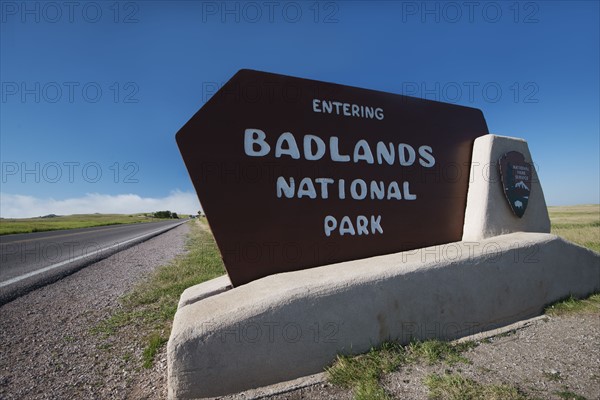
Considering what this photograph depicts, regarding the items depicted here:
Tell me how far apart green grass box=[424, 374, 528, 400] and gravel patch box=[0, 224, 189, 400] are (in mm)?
2159

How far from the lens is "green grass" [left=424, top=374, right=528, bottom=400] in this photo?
1958 mm

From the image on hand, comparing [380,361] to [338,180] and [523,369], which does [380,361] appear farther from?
[338,180]

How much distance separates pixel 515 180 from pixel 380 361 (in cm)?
361

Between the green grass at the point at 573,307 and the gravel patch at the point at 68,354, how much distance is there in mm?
4545

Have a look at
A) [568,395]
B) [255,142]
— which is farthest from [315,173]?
[568,395]

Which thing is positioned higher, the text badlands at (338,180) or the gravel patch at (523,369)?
the text badlands at (338,180)

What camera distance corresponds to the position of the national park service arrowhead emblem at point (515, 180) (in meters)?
4.11

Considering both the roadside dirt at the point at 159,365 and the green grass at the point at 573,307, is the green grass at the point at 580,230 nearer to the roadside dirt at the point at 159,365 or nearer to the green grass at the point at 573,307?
the green grass at the point at 573,307

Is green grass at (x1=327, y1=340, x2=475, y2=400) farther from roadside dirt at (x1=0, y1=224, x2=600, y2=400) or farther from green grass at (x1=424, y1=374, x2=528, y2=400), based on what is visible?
green grass at (x1=424, y1=374, x2=528, y2=400)

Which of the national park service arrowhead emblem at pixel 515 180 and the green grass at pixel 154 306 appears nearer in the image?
the green grass at pixel 154 306

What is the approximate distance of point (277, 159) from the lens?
3.16 m

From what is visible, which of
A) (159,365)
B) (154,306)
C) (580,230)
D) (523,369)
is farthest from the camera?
(580,230)

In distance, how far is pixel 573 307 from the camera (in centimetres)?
353

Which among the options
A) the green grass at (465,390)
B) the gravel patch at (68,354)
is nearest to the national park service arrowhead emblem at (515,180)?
the green grass at (465,390)
